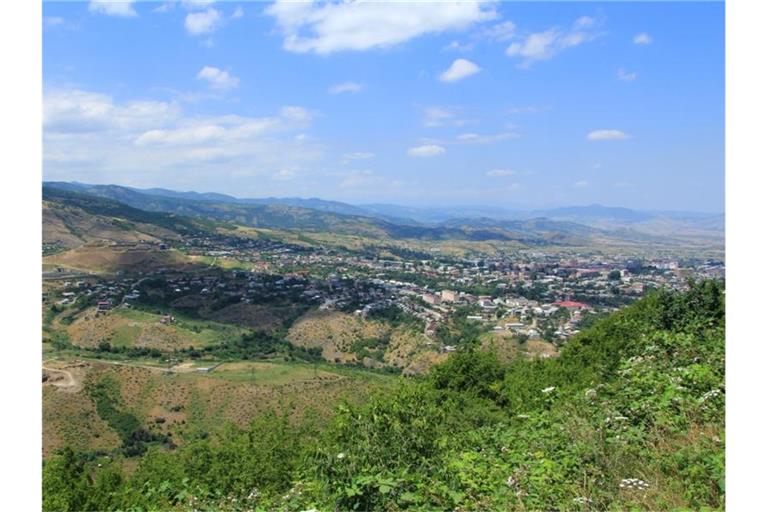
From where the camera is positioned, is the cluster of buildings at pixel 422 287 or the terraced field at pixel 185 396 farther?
the cluster of buildings at pixel 422 287

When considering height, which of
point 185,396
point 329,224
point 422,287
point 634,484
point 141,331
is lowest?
point 185,396

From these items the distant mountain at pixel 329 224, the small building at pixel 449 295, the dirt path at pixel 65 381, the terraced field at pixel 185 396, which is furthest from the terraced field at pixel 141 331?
the distant mountain at pixel 329 224

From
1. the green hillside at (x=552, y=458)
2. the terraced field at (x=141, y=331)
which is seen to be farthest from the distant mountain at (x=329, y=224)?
the green hillside at (x=552, y=458)

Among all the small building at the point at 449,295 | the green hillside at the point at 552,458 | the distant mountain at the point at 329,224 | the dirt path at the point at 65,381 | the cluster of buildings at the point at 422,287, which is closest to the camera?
the green hillside at the point at 552,458

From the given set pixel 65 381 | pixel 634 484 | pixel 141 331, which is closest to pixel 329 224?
pixel 141 331

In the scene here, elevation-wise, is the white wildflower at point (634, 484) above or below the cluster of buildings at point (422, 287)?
above

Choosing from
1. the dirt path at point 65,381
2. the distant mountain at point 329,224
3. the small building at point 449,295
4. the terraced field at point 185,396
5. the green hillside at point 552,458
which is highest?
the distant mountain at point 329,224

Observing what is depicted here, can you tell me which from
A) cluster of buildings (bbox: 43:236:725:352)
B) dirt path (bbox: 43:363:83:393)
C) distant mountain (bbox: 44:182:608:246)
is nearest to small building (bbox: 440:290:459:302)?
cluster of buildings (bbox: 43:236:725:352)

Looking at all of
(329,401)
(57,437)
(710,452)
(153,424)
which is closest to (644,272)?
(329,401)

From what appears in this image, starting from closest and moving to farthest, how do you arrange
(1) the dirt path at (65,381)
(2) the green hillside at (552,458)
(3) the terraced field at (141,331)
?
1. (2) the green hillside at (552,458)
2. (1) the dirt path at (65,381)
3. (3) the terraced field at (141,331)

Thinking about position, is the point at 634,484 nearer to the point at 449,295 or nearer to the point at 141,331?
the point at 141,331

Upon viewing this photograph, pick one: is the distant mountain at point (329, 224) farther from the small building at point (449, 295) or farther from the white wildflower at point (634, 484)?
the white wildflower at point (634, 484)

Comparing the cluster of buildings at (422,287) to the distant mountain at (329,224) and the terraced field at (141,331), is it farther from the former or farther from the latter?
the distant mountain at (329,224)

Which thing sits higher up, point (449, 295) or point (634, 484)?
point (634, 484)
